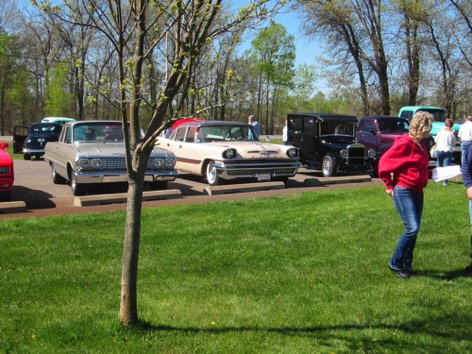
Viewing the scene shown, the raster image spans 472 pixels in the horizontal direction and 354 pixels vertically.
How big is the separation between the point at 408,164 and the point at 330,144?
10.6 metres

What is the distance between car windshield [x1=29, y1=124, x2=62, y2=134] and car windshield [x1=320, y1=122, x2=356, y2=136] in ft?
38.0

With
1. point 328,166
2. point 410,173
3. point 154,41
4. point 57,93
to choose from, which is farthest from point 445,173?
point 57,93

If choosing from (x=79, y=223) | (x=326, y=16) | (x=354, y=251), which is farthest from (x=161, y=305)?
(x=326, y=16)

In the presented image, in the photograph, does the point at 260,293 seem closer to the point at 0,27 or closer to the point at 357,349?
the point at 357,349

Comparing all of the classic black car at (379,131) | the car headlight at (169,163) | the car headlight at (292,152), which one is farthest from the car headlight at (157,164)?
the classic black car at (379,131)

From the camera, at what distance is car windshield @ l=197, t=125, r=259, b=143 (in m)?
13.7

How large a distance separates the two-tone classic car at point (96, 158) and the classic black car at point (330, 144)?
6.03 meters

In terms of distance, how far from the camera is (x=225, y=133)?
13.9m

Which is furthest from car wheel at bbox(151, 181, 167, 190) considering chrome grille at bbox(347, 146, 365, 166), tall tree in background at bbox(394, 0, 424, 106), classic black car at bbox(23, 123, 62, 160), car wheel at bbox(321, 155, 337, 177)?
tall tree in background at bbox(394, 0, 424, 106)

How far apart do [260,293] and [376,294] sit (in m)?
1.10

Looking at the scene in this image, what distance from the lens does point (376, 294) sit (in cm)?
494

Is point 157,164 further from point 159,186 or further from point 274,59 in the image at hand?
point 274,59

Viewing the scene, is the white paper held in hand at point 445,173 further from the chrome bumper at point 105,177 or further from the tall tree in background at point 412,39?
the tall tree in background at point 412,39

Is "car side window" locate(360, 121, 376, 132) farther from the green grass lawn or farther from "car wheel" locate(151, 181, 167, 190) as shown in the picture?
the green grass lawn
